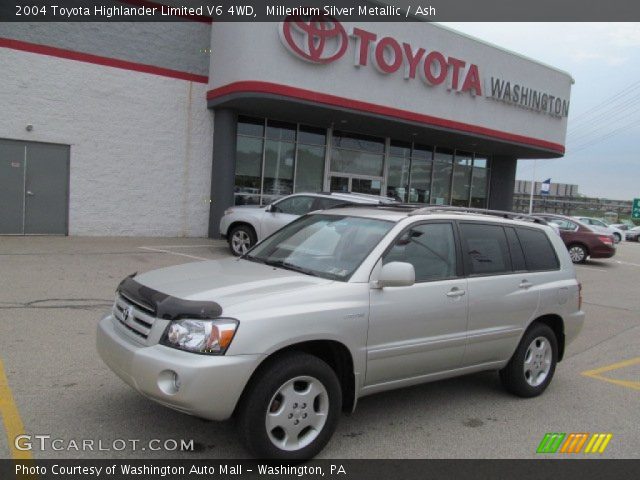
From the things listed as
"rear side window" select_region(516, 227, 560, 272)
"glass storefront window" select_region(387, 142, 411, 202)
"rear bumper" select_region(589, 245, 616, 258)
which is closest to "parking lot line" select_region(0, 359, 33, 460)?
"rear side window" select_region(516, 227, 560, 272)

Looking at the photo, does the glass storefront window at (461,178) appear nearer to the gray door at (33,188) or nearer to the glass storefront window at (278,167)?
the glass storefront window at (278,167)

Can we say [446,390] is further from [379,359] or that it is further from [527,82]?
[527,82]

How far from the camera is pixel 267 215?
1217 cm

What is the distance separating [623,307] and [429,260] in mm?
7827

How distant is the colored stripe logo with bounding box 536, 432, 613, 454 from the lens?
410cm

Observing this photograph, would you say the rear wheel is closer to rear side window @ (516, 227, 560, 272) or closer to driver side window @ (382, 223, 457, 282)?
rear side window @ (516, 227, 560, 272)

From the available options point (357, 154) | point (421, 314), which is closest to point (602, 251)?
point (357, 154)

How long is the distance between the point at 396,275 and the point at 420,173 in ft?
60.3

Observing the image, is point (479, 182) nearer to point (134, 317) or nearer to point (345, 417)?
point (345, 417)

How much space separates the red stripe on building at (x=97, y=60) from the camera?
13156 millimetres

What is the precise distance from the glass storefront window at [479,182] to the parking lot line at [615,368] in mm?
17670

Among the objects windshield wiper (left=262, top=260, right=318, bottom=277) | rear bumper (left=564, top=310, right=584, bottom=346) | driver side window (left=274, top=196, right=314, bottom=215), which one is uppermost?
driver side window (left=274, top=196, right=314, bottom=215)

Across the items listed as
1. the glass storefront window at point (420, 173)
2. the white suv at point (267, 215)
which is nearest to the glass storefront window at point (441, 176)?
the glass storefront window at point (420, 173)

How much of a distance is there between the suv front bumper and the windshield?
1088mm
